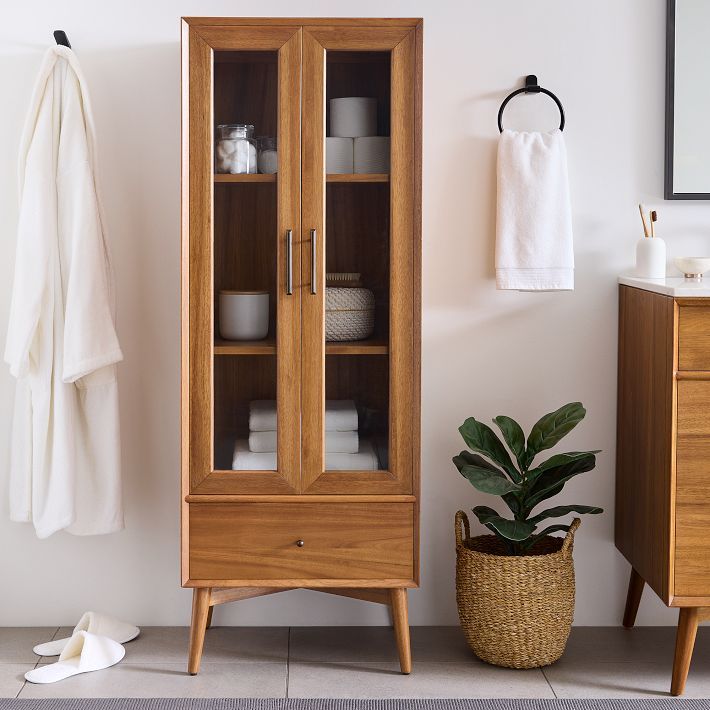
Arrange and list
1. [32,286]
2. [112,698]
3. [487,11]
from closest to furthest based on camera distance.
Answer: [112,698]
[32,286]
[487,11]

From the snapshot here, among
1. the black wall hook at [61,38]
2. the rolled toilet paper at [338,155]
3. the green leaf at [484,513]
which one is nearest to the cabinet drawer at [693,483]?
the green leaf at [484,513]

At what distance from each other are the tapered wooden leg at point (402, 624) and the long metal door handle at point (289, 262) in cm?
80

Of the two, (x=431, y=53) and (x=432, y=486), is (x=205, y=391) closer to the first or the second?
(x=432, y=486)

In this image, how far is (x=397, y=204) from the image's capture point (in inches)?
91.2

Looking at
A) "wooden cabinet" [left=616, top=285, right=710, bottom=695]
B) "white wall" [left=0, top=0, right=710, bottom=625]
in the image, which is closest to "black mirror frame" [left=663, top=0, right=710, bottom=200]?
"white wall" [left=0, top=0, right=710, bottom=625]

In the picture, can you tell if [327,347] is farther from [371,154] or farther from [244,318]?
[371,154]

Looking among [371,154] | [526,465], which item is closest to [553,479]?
[526,465]

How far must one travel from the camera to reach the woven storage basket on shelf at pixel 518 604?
2.41 metres

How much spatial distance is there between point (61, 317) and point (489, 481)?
1.20 meters

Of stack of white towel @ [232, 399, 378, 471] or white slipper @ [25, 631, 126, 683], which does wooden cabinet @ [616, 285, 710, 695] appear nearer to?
stack of white towel @ [232, 399, 378, 471]

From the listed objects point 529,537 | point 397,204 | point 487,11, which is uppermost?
point 487,11

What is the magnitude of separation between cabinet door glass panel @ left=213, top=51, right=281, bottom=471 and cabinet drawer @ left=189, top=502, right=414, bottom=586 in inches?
4.9

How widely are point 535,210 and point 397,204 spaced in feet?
1.55

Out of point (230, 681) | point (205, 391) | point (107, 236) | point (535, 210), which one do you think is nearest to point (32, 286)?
point (107, 236)
